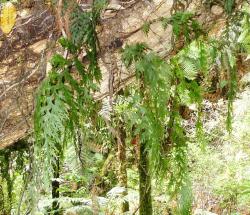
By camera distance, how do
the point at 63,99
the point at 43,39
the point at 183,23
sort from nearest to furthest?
1. the point at 63,99
2. the point at 183,23
3. the point at 43,39

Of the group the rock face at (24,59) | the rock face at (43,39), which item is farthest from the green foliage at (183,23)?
the rock face at (24,59)

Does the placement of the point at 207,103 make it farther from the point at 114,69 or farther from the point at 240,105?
the point at 114,69

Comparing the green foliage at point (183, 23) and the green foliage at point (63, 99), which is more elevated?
the green foliage at point (183, 23)

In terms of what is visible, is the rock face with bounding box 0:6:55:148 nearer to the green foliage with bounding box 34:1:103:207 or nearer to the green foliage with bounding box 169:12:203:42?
the green foliage with bounding box 34:1:103:207

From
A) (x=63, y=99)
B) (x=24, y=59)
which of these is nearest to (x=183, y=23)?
(x=63, y=99)

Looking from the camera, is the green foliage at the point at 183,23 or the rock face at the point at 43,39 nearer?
the green foliage at the point at 183,23

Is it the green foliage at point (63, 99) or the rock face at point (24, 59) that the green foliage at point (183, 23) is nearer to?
the green foliage at point (63, 99)

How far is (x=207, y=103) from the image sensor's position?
26.1ft

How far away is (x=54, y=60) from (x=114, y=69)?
1.30 ft

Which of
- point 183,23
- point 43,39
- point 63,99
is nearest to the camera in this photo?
point 63,99

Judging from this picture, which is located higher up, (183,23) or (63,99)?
(183,23)

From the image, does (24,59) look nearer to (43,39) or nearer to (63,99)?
(43,39)

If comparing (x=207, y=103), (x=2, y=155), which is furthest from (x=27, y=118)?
(x=207, y=103)

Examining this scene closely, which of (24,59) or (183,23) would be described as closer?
(183,23)
